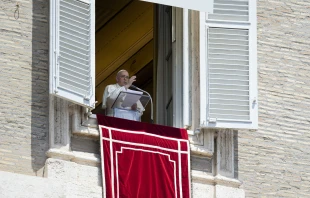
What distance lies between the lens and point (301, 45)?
70.5 ft

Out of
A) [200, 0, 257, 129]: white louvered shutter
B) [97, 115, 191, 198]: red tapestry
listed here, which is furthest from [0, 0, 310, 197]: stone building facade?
[200, 0, 257, 129]: white louvered shutter

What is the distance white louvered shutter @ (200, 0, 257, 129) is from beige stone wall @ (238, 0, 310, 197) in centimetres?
36

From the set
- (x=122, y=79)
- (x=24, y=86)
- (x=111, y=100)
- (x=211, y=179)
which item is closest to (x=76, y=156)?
(x=24, y=86)

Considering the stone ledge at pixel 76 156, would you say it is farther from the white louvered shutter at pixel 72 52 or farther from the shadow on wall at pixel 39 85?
the white louvered shutter at pixel 72 52

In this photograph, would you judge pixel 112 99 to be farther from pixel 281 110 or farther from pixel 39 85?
pixel 281 110

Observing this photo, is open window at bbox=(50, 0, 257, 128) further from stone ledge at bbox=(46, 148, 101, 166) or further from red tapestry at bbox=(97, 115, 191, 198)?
stone ledge at bbox=(46, 148, 101, 166)

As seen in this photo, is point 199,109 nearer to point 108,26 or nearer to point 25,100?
point 25,100

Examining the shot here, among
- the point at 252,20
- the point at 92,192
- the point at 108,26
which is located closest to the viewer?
the point at 92,192

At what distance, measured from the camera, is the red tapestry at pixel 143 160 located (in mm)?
19812

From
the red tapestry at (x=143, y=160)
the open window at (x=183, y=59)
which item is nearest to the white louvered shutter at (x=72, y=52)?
the open window at (x=183, y=59)

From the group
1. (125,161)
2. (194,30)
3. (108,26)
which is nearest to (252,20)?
(194,30)

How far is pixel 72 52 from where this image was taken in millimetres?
19875

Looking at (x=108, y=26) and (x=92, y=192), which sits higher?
(x=108, y=26)

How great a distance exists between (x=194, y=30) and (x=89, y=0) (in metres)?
1.20
